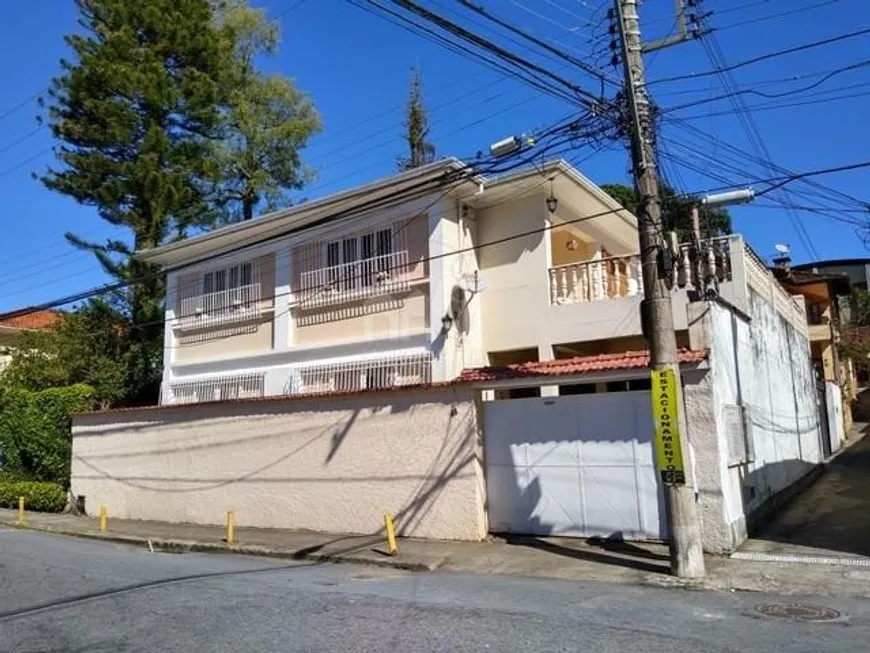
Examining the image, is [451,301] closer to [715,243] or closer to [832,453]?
[715,243]

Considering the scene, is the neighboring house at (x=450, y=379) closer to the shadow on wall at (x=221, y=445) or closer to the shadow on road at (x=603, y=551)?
the shadow on wall at (x=221, y=445)

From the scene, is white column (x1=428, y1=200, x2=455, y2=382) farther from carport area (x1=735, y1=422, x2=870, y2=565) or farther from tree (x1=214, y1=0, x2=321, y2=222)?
tree (x1=214, y1=0, x2=321, y2=222)

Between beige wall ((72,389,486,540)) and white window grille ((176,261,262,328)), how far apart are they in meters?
2.93

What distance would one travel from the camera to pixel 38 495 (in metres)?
20.7

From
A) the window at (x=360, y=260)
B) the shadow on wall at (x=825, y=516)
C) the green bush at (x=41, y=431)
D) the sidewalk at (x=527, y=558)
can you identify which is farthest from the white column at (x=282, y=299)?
the shadow on wall at (x=825, y=516)

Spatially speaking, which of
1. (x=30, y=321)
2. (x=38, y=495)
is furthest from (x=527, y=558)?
(x=30, y=321)

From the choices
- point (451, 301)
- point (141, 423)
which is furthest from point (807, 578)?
point (141, 423)

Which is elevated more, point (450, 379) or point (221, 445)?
point (450, 379)

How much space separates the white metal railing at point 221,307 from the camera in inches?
763

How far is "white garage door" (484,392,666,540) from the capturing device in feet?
38.8

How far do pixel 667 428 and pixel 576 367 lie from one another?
286 centimetres

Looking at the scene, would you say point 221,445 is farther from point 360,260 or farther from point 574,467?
point 574,467

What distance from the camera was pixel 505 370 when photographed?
13.4 m

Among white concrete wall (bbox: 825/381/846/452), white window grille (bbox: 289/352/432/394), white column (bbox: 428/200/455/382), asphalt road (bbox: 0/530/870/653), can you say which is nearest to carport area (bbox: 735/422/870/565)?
asphalt road (bbox: 0/530/870/653)
